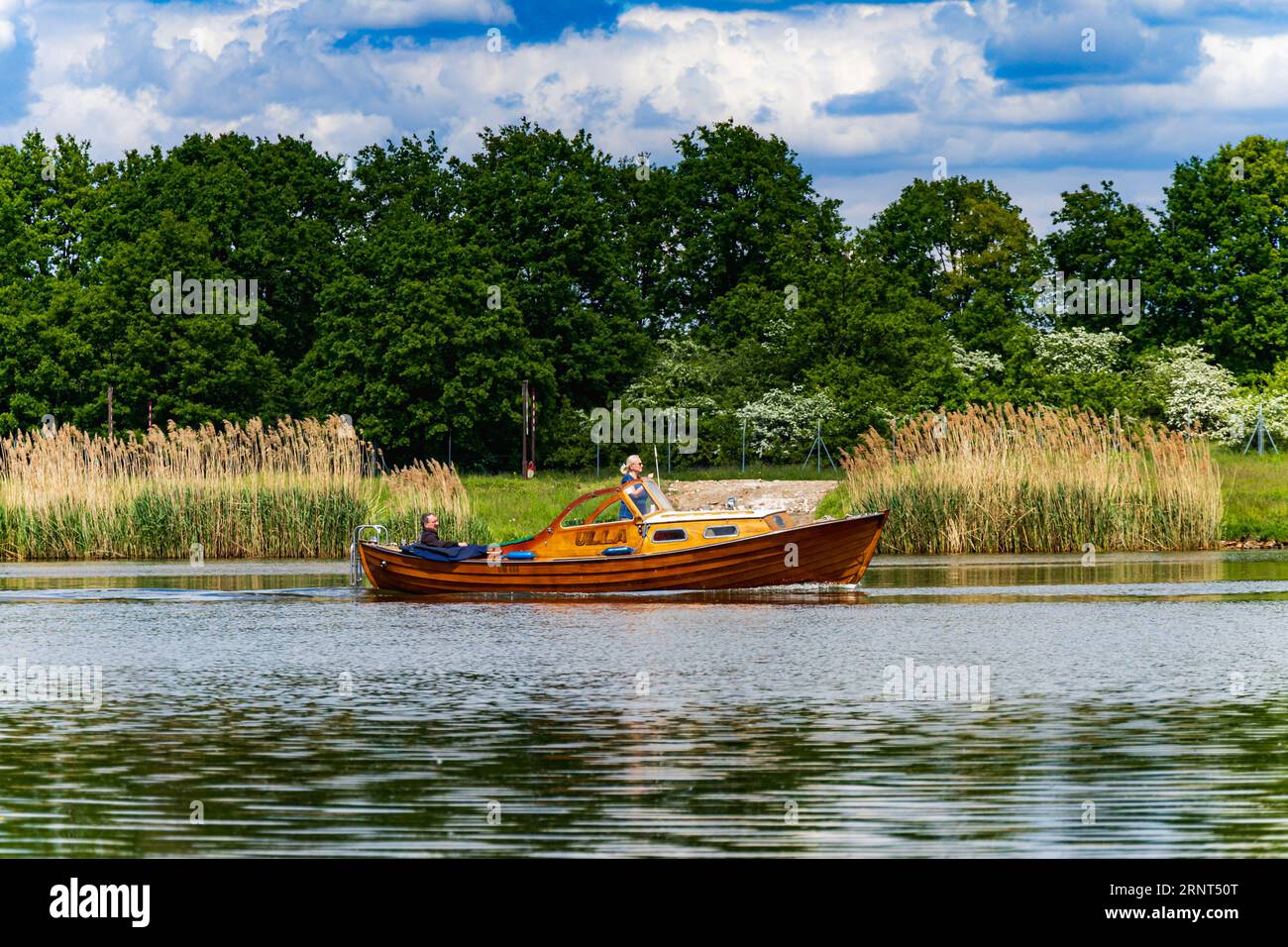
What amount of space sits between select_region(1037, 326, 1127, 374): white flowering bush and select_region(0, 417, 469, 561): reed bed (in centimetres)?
3663

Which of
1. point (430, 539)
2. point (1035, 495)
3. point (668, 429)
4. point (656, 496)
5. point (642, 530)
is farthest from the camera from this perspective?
point (668, 429)

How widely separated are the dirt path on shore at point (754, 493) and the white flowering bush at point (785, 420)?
753 centimetres

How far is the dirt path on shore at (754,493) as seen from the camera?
164ft

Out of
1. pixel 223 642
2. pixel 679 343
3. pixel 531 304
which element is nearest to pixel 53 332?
pixel 531 304

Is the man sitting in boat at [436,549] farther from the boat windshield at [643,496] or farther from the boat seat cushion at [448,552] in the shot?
the boat windshield at [643,496]

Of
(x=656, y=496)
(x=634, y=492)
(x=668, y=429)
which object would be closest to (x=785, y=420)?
(x=668, y=429)

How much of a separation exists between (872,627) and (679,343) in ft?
177

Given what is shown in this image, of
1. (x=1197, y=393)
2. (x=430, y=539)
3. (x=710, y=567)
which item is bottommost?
(x=710, y=567)

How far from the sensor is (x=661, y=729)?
1327 centimetres

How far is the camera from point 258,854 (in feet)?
29.7

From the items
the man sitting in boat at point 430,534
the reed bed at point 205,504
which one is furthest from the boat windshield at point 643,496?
the reed bed at point 205,504

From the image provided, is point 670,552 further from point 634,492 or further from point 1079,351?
point 1079,351

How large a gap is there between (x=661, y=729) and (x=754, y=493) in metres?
39.2
